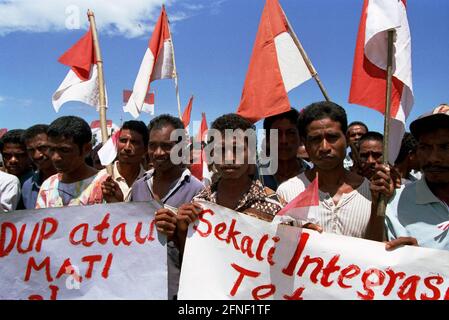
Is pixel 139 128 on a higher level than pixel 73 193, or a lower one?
higher

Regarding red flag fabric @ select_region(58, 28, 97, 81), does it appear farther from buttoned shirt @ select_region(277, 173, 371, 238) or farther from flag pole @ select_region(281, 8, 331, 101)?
buttoned shirt @ select_region(277, 173, 371, 238)

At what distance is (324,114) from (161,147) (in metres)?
1.28

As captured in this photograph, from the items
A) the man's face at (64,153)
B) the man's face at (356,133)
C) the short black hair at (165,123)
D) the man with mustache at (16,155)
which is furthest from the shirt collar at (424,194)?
the man with mustache at (16,155)

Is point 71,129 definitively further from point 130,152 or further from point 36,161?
point 36,161

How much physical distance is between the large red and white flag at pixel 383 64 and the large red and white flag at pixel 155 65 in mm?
2134

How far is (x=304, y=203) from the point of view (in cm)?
232

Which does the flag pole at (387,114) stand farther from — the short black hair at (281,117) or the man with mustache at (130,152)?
the man with mustache at (130,152)

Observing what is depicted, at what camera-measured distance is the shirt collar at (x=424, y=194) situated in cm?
244

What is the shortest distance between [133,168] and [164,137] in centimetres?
91

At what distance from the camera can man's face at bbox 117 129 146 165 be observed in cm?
400

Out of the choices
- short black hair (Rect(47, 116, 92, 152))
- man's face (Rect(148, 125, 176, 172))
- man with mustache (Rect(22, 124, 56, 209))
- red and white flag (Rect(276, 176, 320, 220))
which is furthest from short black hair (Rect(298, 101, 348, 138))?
man with mustache (Rect(22, 124, 56, 209))

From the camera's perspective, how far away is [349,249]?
2432 millimetres

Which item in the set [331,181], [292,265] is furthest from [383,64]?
[292,265]
